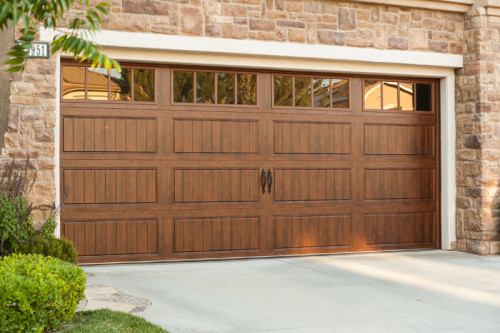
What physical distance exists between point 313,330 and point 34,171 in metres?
4.34

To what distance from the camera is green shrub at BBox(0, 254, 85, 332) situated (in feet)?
14.1

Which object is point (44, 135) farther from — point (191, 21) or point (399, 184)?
point (399, 184)

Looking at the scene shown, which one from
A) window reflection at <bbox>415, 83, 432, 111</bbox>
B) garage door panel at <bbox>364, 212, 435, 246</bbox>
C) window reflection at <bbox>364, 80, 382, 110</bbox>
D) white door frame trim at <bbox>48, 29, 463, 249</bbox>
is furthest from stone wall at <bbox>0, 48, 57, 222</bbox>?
window reflection at <bbox>415, 83, 432, 111</bbox>

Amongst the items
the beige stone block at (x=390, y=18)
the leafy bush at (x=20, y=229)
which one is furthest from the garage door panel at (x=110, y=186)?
the beige stone block at (x=390, y=18)

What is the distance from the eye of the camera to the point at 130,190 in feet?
28.4

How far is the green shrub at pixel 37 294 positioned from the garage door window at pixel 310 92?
16.4 feet

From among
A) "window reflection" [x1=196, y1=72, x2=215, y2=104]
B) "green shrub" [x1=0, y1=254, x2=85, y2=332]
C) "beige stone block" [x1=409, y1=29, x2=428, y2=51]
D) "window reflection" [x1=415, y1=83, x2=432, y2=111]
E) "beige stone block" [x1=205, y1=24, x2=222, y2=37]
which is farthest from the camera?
"window reflection" [x1=415, y1=83, x2=432, y2=111]

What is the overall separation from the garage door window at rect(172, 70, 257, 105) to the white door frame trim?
22 cm

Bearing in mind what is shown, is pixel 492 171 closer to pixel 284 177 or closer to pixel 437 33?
pixel 437 33

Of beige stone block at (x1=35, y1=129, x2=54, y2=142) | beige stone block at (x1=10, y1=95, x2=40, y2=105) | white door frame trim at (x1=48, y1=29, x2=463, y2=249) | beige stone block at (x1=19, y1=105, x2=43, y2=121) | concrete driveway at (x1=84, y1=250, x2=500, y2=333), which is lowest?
concrete driveway at (x1=84, y1=250, x2=500, y2=333)

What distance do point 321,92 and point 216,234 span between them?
8.44 feet

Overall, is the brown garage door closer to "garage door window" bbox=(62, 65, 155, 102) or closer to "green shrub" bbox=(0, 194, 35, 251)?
"garage door window" bbox=(62, 65, 155, 102)

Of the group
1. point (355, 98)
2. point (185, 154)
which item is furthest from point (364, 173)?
point (185, 154)

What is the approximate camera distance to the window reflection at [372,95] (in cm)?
980
